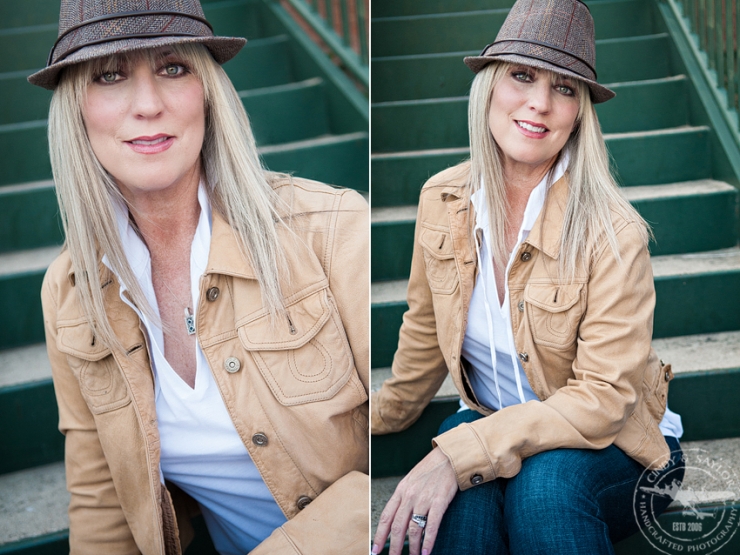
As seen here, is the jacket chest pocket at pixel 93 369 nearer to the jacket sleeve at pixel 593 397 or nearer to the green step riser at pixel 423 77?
the jacket sleeve at pixel 593 397

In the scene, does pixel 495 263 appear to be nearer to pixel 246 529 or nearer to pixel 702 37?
pixel 246 529

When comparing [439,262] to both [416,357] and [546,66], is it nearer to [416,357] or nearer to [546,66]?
[416,357]

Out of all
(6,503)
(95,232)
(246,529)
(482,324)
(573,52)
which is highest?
(573,52)

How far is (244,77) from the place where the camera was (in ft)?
9.65

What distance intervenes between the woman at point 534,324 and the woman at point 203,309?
0.69 ft

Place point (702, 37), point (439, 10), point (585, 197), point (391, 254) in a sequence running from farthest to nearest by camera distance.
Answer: point (439, 10) < point (702, 37) < point (391, 254) < point (585, 197)

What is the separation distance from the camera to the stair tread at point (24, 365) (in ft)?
5.93

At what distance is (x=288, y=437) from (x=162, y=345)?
11.4 inches

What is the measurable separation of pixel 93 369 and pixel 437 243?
745 millimetres

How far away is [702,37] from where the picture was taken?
8.69 feet

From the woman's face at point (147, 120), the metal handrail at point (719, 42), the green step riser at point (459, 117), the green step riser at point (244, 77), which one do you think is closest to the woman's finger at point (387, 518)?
the woman's face at point (147, 120)

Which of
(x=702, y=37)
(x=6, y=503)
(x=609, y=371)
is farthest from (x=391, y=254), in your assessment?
(x=702, y=37)

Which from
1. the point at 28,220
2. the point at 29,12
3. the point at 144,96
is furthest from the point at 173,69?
the point at 29,12

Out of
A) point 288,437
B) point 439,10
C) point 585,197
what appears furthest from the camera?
point 439,10
